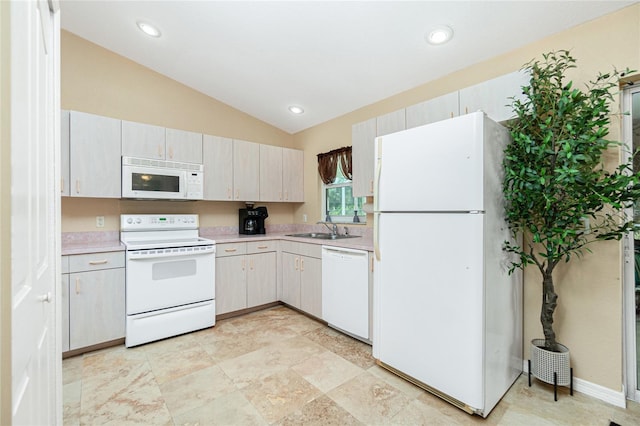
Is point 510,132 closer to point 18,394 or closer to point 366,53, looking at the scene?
point 366,53

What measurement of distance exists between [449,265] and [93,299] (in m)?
2.97

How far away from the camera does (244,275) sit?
3553mm

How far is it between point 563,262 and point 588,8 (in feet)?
5.65

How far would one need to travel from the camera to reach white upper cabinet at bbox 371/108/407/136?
2838mm

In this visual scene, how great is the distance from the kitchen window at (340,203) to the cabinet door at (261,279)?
1.02 meters

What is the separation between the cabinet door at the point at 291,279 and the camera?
3.57m

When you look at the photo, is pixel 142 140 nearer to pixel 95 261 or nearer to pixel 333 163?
pixel 95 261

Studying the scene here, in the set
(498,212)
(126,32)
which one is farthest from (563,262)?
(126,32)

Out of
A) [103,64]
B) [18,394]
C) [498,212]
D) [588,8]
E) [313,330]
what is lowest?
[313,330]

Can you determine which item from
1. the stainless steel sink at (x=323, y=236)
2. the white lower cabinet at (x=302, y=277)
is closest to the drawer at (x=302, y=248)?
the white lower cabinet at (x=302, y=277)

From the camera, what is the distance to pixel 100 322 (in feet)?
8.68

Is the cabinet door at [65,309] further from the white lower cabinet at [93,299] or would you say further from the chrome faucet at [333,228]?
the chrome faucet at [333,228]

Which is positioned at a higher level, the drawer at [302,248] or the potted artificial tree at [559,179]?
the potted artificial tree at [559,179]

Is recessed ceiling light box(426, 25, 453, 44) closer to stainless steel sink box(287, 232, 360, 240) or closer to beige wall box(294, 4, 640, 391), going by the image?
beige wall box(294, 4, 640, 391)
